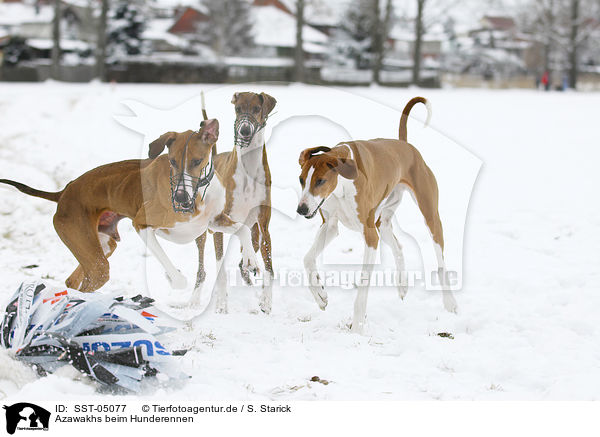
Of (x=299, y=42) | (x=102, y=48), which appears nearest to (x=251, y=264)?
(x=299, y=42)

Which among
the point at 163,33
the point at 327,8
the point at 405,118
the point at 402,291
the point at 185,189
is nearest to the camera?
the point at 185,189

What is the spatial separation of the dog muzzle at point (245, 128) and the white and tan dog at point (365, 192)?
1.37 ft

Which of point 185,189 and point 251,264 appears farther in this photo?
point 251,264

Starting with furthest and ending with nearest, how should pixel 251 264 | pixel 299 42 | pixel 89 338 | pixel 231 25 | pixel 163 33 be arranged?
1. pixel 163 33
2. pixel 231 25
3. pixel 299 42
4. pixel 251 264
5. pixel 89 338

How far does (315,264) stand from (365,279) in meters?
0.45

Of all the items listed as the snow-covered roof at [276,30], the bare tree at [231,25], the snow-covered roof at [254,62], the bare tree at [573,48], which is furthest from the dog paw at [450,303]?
the bare tree at [231,25]

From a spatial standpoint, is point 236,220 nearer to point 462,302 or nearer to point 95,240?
point 95,240

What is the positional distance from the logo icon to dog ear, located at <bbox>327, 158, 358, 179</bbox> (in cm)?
256

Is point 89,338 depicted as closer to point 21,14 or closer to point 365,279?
point 365,279

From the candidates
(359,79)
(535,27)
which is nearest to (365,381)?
(359,79)

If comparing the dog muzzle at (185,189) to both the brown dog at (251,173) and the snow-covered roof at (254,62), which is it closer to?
the brown dog at (251,173)

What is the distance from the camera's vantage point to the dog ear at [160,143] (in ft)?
15.2

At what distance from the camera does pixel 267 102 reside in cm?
471

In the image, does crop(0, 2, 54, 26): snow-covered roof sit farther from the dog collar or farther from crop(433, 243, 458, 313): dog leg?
the dog collar
